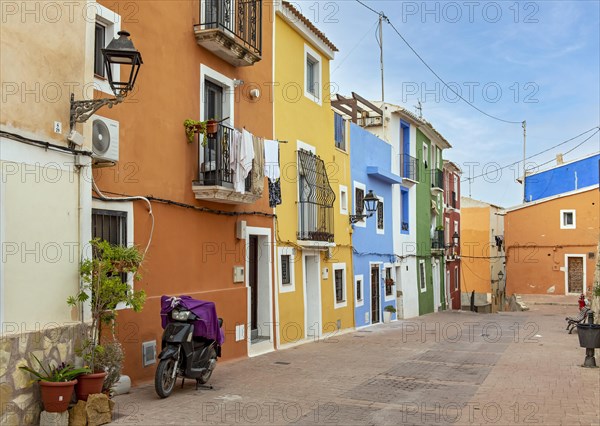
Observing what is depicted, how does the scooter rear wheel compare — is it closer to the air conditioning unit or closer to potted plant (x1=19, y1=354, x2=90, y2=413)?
potted plant (x1=19, y1=354, x2=90, y2=413)

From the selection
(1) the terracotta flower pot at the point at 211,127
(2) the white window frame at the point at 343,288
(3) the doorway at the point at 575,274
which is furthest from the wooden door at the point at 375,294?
(3) the doorway at the point at 575,274

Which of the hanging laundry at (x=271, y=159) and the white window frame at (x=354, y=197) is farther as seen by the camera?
the white window frame at (x=354, y=197)

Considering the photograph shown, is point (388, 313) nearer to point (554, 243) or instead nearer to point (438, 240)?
point (438, 240)

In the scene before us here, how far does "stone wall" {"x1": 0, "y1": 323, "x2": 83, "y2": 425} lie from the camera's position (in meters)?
6.36

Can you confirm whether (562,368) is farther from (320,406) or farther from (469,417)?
(320,406)

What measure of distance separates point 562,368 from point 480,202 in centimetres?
3540

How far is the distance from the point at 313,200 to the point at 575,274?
2413 cm

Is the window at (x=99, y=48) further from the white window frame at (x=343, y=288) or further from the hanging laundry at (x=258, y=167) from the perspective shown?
the white window frame at (x=343, y=288)

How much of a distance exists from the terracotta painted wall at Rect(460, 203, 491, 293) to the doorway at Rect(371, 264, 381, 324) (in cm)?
2352

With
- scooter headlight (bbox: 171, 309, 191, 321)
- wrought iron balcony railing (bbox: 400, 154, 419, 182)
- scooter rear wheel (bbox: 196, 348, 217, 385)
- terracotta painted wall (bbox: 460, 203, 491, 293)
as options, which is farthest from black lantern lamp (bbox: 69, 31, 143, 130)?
terracotta painted wall (bbox: 460, 203, 491, 293)

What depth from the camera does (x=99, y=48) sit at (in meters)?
8.96

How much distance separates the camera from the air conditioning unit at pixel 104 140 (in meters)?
8.15

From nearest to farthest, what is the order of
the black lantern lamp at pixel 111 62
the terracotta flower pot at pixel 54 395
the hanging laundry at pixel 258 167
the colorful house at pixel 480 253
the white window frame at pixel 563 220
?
the terracotta flower pot at pixel 54 395, the black lantern lamp at pixel 111 62, the hanging laundry at pixel 258 167, the white window frame at pixel 563 220, the colorful house at pixel 480 253

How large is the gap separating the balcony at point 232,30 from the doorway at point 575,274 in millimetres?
27557
